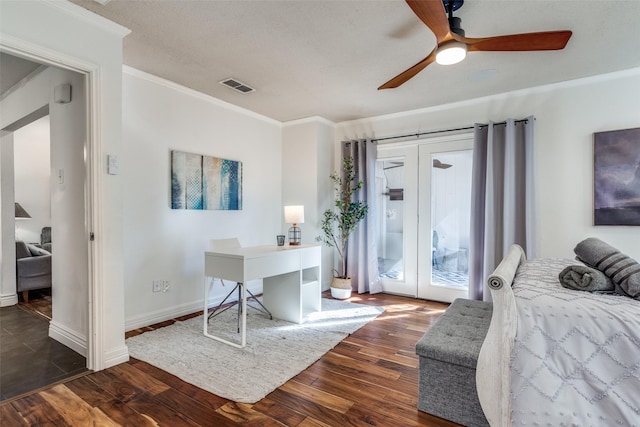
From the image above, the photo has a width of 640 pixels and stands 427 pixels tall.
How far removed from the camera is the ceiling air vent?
3301 millimetres

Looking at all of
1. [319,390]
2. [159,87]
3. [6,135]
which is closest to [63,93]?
[159,87]

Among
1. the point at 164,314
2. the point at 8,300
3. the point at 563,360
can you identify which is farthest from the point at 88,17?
the point at 8,300

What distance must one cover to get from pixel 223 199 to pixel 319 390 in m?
2.54

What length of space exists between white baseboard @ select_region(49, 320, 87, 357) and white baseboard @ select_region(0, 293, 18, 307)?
165 centimetres

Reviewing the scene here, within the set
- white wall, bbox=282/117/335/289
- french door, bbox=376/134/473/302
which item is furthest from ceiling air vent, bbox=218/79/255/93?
french door, bbox=376/134/473/302

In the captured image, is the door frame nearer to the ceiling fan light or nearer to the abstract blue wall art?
the abstract blue wall art

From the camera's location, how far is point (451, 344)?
1.77 metres

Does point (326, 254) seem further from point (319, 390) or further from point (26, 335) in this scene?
point (26, 335)

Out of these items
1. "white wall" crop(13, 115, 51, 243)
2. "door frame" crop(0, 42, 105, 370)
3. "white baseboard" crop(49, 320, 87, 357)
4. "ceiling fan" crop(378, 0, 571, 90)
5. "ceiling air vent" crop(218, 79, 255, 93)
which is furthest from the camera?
"white wall" crop(13, 115, 51, 243)

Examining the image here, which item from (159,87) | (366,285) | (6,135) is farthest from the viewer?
(366,285)

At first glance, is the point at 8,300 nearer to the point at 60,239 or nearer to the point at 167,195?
the point at 60,239

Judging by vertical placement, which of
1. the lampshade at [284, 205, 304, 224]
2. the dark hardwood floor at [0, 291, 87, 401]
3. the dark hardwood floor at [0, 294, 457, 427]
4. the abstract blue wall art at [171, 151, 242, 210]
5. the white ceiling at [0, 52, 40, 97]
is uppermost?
the white ceiling at [0, 52, 40, 97]

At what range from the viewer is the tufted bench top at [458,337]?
169 centimetres

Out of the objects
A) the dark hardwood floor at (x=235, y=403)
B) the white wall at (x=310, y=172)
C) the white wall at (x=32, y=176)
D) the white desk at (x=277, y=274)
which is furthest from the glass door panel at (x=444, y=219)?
the white wall at (x=32, y=176)
